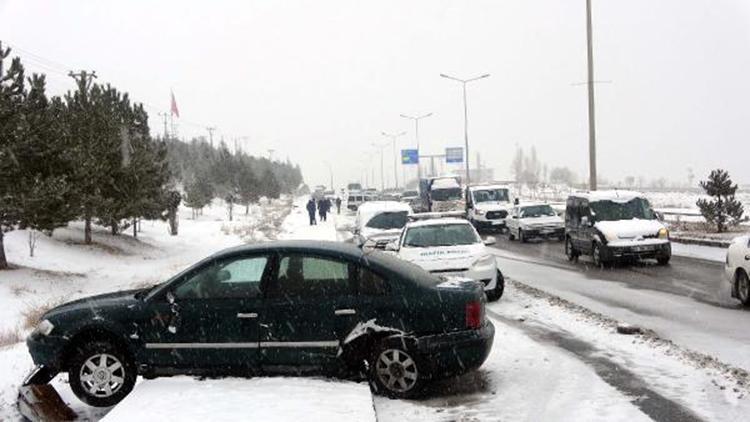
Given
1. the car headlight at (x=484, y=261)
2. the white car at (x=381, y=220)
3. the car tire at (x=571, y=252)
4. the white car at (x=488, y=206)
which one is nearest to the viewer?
the car headlight at (x=484, y=261)

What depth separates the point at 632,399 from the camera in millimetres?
6395

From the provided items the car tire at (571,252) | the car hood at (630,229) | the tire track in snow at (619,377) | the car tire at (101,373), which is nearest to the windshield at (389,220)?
the car tire at (571,252)

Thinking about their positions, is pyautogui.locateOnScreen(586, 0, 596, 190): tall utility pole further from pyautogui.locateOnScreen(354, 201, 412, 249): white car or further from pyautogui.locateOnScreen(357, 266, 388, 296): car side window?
pyautogui.locateOnScreen(357, 266, 388, 296): car side window

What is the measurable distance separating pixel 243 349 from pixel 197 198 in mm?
57522

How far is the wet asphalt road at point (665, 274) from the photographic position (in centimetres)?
1373

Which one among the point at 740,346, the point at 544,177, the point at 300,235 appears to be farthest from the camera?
the point at 544,177

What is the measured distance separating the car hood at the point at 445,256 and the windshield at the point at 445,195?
3469 cm

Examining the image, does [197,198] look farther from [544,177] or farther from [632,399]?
[544,177]

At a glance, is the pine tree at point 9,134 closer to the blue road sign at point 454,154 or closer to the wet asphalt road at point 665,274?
the wet asphalt road at point 665,274

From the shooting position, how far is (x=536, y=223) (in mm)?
30453

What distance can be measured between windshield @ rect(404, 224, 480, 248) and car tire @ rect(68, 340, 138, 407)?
719 cm

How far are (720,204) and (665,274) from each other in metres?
10.9

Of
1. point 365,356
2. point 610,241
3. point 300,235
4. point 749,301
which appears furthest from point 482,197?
point 365,356

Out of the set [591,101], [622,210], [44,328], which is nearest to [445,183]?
[591,101]
